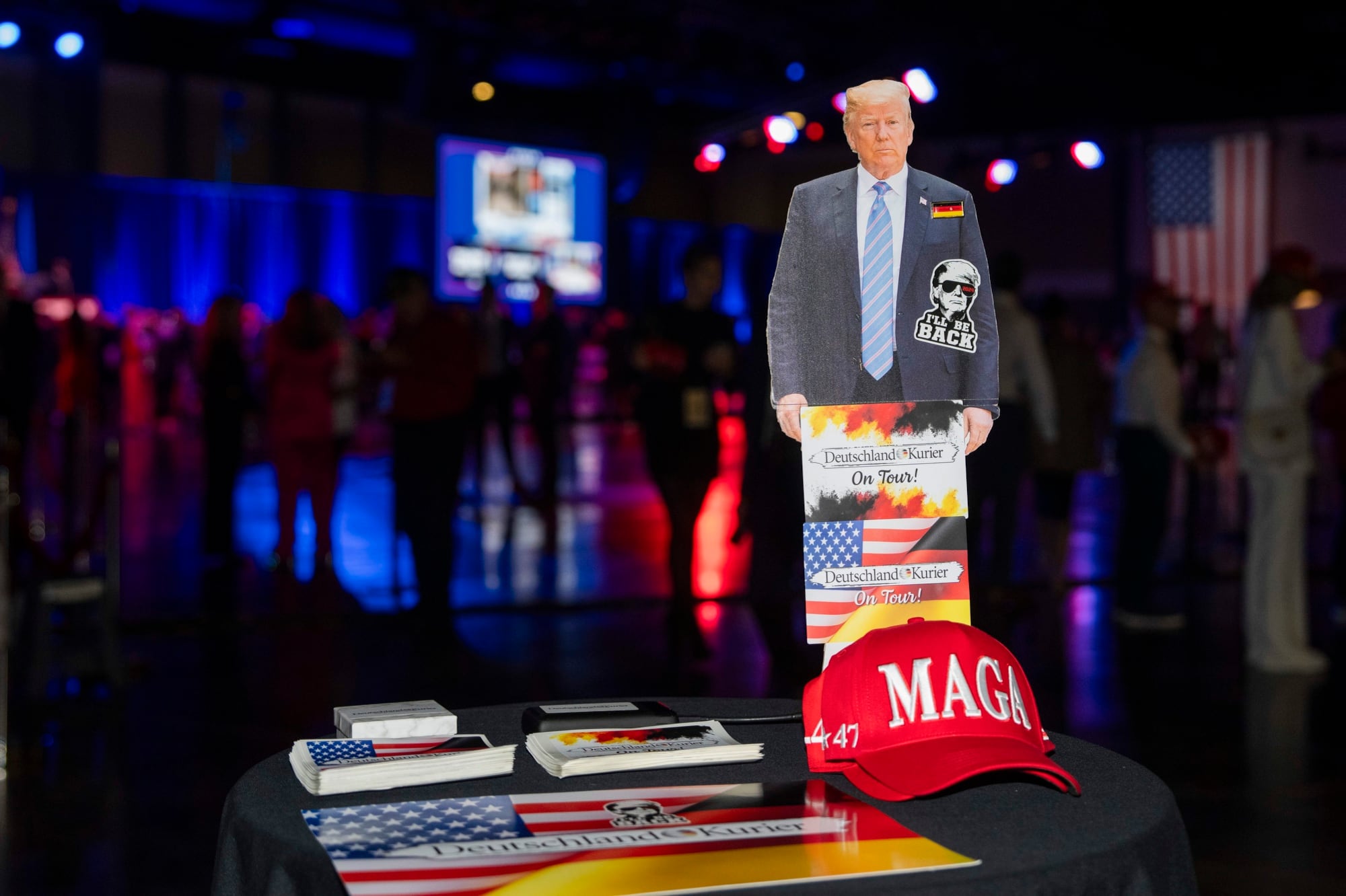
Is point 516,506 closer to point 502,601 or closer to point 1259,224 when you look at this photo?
point 502,601

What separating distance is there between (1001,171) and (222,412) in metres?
3.93

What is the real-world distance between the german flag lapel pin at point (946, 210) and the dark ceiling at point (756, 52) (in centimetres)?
811

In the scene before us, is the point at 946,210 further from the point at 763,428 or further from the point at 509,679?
the point at 509,679

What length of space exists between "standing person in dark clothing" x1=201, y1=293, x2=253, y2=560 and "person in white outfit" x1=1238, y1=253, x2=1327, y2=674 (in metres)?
4.68

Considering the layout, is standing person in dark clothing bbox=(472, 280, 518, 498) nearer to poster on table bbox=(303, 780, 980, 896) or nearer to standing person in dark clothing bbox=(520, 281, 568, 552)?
standing person in dark clothing bbox=(520, 281, 568, 552)

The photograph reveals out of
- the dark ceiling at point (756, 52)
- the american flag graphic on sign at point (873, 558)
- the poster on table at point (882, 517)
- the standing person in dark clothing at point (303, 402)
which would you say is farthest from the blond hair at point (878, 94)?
the dark ceiling at point (756, 52)

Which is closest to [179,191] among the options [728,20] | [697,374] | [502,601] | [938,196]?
[728,20]

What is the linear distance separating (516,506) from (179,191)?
33.0ft

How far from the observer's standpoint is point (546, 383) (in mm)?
10062

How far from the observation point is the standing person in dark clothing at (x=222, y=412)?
6.72 metres

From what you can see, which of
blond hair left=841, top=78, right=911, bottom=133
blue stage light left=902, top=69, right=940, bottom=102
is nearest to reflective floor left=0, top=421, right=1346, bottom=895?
blond hair left=841, top=78, right=911, bottom=133

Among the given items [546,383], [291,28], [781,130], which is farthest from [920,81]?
[291,28]

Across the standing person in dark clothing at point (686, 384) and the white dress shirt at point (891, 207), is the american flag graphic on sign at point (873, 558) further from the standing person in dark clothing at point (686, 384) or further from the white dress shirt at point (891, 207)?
the standing person in dark clothing at point (686, 384)

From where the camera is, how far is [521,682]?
4543mm
